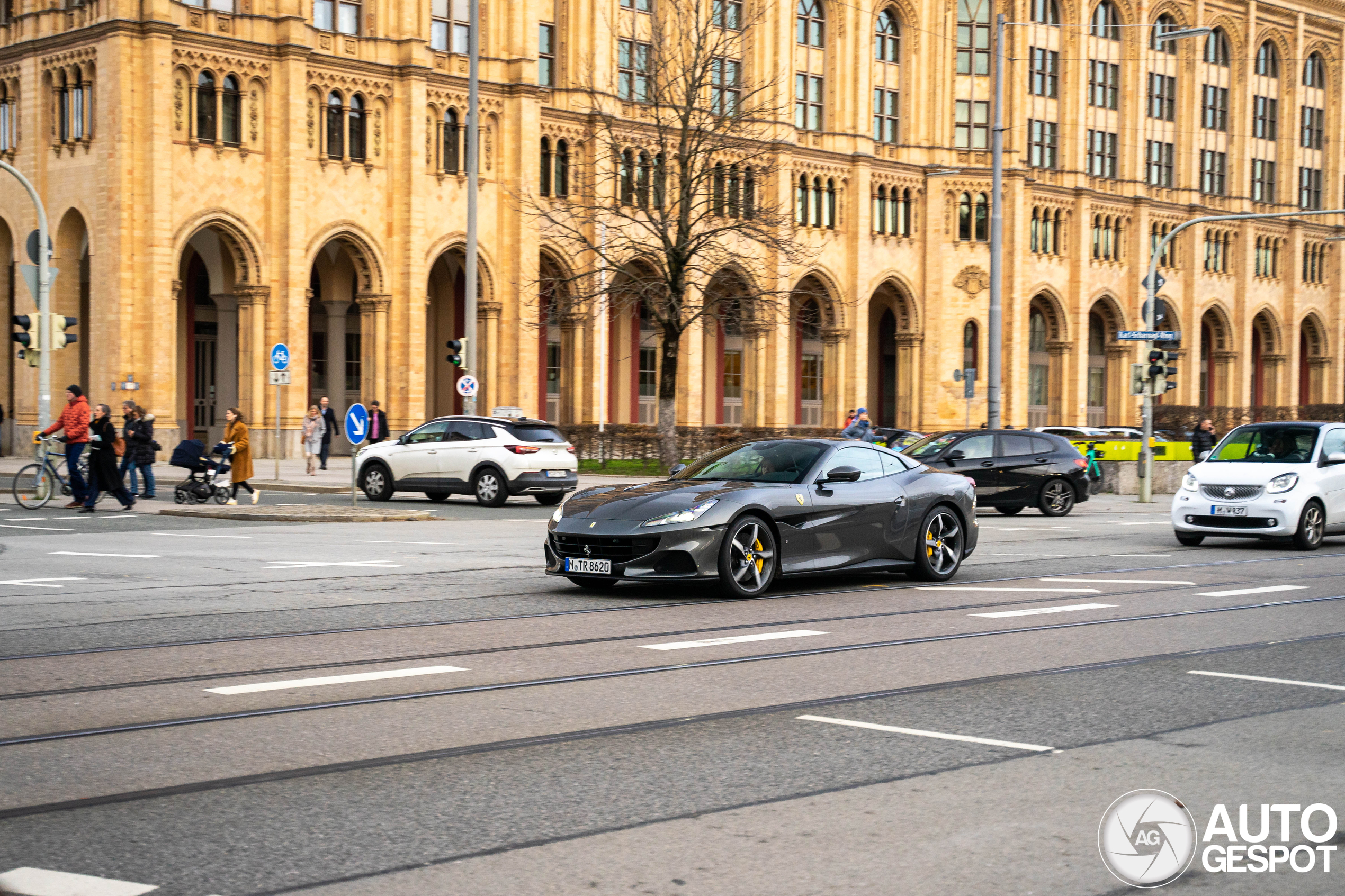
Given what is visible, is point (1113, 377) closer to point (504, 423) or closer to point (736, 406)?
point (736, 406)

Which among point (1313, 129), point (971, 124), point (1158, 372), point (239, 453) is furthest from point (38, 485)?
point (1313, 129)

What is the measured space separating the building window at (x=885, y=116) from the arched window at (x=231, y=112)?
29431 mm

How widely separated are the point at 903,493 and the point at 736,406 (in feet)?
168

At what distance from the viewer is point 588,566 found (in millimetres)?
12625

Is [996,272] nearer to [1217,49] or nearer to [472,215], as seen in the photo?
[472,215]

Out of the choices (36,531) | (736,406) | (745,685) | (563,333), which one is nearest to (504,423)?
(36,531)

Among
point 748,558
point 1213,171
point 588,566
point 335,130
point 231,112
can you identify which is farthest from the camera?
point 1213,171

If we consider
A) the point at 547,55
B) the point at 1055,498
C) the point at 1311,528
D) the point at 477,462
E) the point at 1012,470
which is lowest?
the point at 1055,498

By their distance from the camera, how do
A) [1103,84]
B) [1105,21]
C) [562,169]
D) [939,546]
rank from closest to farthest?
[939,546]
[562,169]
[1105,21]
[1103,84]

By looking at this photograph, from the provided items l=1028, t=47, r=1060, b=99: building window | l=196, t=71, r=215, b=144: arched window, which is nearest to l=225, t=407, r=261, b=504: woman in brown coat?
l=196, t=71, r=215, b=144: arched window

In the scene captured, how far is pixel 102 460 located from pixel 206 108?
914 inches

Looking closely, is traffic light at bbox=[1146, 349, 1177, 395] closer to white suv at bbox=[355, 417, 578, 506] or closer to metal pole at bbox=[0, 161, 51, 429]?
white suv at bbox=[355, 417, 578, 506]

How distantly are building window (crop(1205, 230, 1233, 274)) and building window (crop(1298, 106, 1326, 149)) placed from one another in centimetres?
789

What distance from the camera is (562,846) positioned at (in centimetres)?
521
